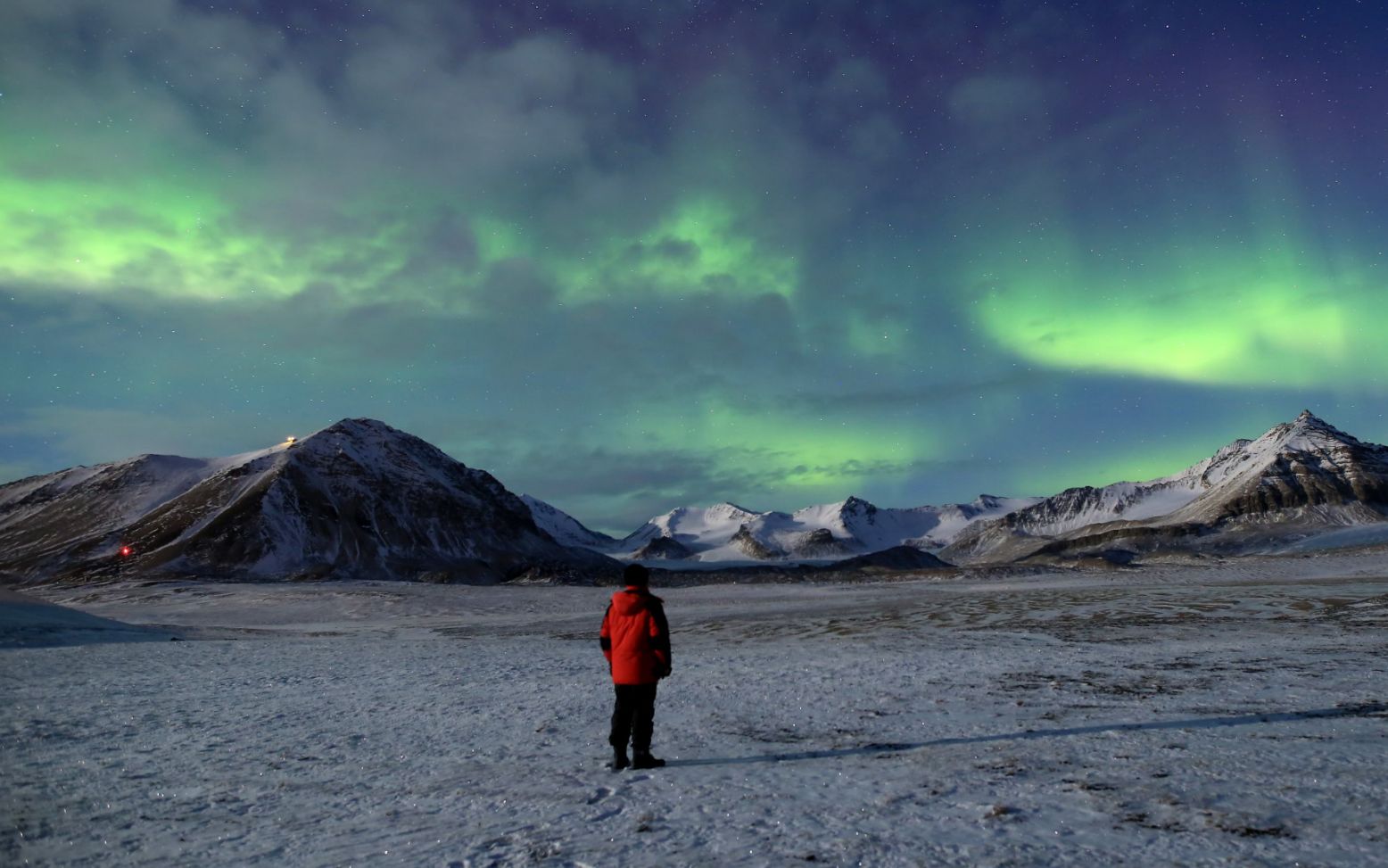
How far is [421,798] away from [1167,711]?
9246mm

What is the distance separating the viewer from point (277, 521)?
14188 cm

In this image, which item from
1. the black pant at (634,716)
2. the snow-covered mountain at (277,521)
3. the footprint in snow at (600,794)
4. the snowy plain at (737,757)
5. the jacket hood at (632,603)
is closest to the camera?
the snowy plain at (737,757)

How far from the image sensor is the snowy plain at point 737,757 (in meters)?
5.76

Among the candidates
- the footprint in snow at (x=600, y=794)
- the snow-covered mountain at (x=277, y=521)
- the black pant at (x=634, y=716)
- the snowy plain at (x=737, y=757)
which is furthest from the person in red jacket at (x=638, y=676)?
the snow-covered mountain at (x=277, y=521)

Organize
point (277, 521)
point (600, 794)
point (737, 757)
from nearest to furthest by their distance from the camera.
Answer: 1. point (600, 794)
2. point (737, 757)
3. point (277, 521)

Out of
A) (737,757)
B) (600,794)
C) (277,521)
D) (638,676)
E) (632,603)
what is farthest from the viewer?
(277,521)

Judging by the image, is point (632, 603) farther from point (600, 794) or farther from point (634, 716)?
point (600, 794)

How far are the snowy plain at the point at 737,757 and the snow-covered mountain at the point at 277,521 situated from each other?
114321 mm

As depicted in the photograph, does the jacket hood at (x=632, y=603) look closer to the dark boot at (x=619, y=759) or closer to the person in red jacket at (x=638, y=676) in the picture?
the person in red jacket at (x=638, y=676)

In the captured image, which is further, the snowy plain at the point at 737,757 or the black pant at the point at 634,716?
the black pant at the point at 634,716

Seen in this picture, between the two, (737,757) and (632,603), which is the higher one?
(632,603)

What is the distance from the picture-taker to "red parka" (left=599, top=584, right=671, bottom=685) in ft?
26.5

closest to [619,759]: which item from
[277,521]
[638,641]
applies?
[638,641]

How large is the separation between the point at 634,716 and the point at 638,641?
0.81 meters
